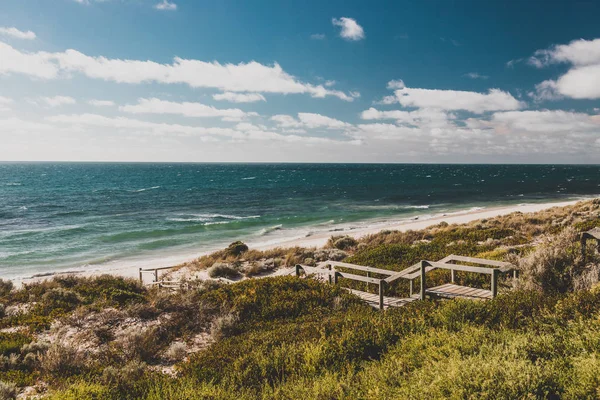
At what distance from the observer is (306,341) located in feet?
22.3

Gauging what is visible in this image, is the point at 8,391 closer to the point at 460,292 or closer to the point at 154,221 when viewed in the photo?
the point at 460,292

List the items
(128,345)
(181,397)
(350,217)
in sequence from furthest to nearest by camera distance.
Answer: (350,217) → (128,345) → (181,397)

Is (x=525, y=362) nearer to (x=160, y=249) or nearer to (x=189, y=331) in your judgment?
(x=189, y=331)

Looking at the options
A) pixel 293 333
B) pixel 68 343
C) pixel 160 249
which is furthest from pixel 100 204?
pixel 293 333

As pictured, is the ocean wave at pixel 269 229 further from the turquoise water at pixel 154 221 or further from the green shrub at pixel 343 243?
the green shrub at pixel 343 243

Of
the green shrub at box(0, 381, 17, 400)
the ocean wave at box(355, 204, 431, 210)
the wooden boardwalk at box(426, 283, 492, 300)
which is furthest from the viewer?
the ocean wave at box(355, 204, 431, 210)

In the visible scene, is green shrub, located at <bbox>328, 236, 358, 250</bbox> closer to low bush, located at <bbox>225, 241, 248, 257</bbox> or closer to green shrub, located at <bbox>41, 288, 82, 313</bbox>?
low bush, located at <bbox>225, 241, 248, 257</bbox>

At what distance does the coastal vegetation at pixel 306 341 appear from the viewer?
14.7 ft

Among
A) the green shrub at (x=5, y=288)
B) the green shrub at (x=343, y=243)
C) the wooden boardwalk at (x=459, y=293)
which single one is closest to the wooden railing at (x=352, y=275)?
the wooden boardwalk at (x=459, y=293)

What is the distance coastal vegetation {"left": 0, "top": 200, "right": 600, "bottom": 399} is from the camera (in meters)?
4.48

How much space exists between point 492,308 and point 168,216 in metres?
44.3

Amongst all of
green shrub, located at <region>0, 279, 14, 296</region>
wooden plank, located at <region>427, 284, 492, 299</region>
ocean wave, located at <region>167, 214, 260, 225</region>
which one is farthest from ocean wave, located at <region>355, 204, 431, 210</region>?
green shrub, located at <region>0, 279, 14, 296</region>

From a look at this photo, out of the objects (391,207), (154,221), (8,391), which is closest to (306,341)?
(8,391)

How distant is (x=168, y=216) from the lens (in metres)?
45.9
